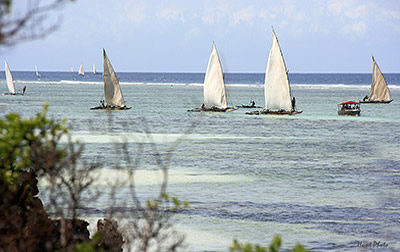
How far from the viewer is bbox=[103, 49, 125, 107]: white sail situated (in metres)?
61.8

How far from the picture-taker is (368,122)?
5203 cm

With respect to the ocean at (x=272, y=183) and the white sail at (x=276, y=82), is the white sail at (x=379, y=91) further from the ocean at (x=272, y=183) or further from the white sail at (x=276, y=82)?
the ocean at (x=272, y=183)

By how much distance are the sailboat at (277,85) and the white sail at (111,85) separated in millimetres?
13818

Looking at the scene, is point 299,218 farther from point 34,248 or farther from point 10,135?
point 10,135

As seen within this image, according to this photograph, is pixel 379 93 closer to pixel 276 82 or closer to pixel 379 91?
pixel 379 91

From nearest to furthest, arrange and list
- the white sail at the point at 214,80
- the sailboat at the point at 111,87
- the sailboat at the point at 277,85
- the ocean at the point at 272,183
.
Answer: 1. the ocean at the point at 272,183
2. the sailboat at the point at 277,85
3. the white sail at the point at 214,80
4. the sailboat at the point at 111,87

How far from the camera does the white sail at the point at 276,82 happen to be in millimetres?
56531

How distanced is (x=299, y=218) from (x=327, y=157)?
42.9 ft

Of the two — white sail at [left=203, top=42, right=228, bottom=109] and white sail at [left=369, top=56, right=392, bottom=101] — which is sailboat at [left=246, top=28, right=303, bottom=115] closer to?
white sail at [left=203, top=42, right=228, bottom=109]

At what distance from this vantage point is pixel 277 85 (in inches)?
2255

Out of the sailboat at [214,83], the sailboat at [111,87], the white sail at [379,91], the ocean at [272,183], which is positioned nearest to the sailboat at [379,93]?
the white sail at [379,91]


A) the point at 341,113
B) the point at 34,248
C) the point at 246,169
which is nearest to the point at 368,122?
the point at 341,113

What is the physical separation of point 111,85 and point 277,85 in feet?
50.1

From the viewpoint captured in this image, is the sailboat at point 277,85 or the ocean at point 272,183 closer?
the ocean at point 272,183
